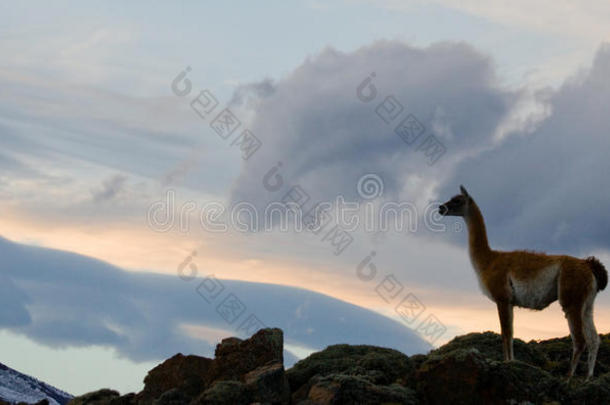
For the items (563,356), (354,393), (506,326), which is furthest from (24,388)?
(506,326)

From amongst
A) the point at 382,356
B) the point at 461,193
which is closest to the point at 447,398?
the point at 382,356

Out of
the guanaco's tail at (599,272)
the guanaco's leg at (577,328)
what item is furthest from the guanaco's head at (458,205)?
the guanaco's leg at (577,328)

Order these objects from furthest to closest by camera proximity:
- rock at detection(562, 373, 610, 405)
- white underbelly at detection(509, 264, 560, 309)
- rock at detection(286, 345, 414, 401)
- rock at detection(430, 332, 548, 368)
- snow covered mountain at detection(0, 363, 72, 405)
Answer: snow covered mountain at detection(0, 363, 72, 405), rock at detection(430, 332, 548, 368), white underbelly at detection(509, 264, 560, 309), rock at detection(286, 345, 414, 401), rock at detection(562, 373, 610, 405)

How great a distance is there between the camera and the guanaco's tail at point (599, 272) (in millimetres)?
24672

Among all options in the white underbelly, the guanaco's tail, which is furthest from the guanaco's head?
the guanaco's tail

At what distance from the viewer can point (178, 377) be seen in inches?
987

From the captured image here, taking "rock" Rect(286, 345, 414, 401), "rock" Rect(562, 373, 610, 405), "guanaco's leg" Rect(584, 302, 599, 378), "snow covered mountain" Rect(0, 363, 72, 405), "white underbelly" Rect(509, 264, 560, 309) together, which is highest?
"snow covered mountain" Rect(0, 363, 72, 405)

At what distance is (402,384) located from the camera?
2225cm

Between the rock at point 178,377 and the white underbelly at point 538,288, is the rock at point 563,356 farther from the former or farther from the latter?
the rock at point 178,377

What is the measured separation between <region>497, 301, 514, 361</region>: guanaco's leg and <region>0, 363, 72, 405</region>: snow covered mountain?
4343 centimetres

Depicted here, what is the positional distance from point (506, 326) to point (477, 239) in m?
3.58

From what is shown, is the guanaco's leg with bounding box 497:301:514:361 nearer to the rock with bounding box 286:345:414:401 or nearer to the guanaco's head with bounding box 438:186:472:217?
the rock with bounding box 286:345:414:401

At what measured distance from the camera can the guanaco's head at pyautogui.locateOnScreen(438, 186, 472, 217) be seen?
87.4 feet

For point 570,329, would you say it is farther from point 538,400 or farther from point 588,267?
point 538,400
